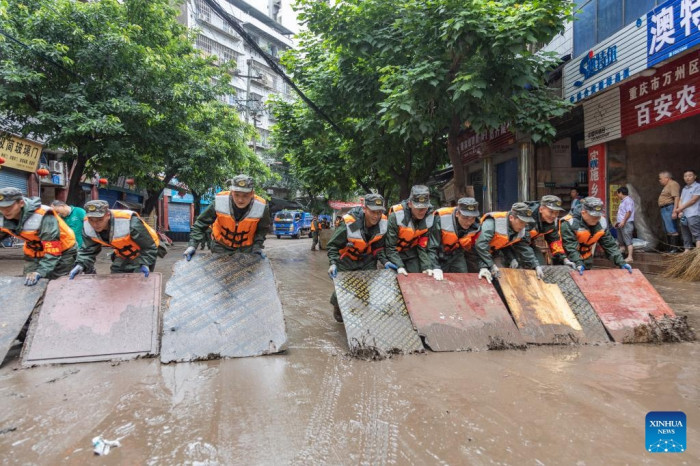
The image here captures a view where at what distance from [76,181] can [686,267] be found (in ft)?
44.0

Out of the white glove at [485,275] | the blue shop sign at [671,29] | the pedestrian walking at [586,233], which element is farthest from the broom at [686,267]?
the white glove at [485,275]

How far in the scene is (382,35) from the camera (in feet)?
25.9

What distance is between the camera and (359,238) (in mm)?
4543

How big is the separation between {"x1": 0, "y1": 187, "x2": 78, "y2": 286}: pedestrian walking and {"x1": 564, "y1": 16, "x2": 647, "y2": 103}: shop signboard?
884 centimetres

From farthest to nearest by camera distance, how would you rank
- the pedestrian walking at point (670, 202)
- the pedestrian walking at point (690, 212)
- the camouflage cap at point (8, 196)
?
the pedestrian walking at point (670, 202)
the pedestrian walking at point (690, 212)
the camouflage cap at point (8, 196)

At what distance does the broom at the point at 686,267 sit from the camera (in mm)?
6691

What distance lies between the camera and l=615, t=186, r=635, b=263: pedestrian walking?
320 inches

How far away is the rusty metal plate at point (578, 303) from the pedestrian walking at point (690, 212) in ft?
13.0

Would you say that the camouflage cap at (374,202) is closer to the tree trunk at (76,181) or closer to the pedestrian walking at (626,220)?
the pedestrian walking at (626,220)

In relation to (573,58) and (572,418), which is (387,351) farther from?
(573,58)

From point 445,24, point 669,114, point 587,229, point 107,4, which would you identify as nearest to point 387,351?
point 587,229

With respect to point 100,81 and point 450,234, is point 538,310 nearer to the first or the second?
point 450,234

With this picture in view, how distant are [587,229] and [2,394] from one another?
580 centimetres

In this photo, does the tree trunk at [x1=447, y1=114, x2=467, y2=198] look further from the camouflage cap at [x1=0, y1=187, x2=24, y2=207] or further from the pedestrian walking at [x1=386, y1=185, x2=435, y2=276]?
the camouflage cap at [x1=0, y1=187, x2=24, y2=207]
